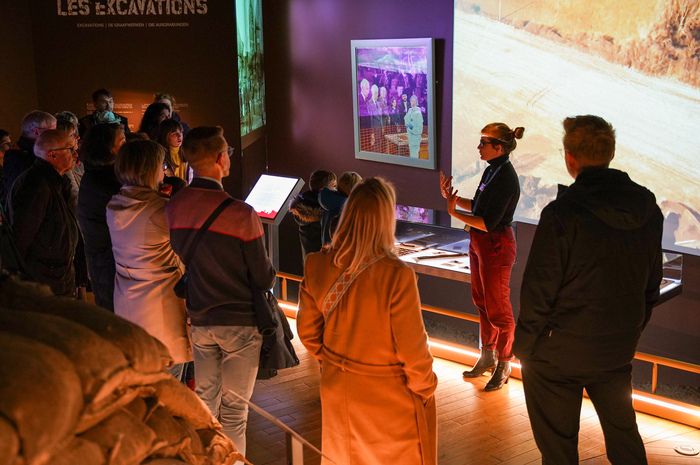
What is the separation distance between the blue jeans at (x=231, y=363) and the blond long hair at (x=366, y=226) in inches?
35.3

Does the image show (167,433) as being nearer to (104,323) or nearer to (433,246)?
(104,323)

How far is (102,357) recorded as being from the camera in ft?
3.92

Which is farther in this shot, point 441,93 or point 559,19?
point 441,93

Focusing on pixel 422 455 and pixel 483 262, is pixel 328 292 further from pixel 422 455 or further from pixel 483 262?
pixel 483 262

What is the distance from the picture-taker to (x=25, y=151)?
19.7 feet

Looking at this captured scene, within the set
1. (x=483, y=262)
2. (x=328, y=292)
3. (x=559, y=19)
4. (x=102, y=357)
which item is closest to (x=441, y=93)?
(x=559, y=19)

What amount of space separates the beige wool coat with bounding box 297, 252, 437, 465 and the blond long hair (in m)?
0.05

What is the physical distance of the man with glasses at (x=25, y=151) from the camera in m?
5.92

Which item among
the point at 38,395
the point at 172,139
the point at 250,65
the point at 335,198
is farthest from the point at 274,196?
the point at 38,395

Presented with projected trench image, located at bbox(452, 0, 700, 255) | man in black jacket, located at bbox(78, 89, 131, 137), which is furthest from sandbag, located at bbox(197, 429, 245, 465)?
man in black jacket, located at bbox(78, 89, 131, 137)

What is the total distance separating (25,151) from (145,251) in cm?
263

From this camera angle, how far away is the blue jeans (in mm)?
3662

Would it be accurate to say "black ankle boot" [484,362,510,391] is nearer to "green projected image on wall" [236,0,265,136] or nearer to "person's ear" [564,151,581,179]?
"person's ear" [564,151,581,179]

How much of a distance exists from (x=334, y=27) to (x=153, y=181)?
5.80 m
